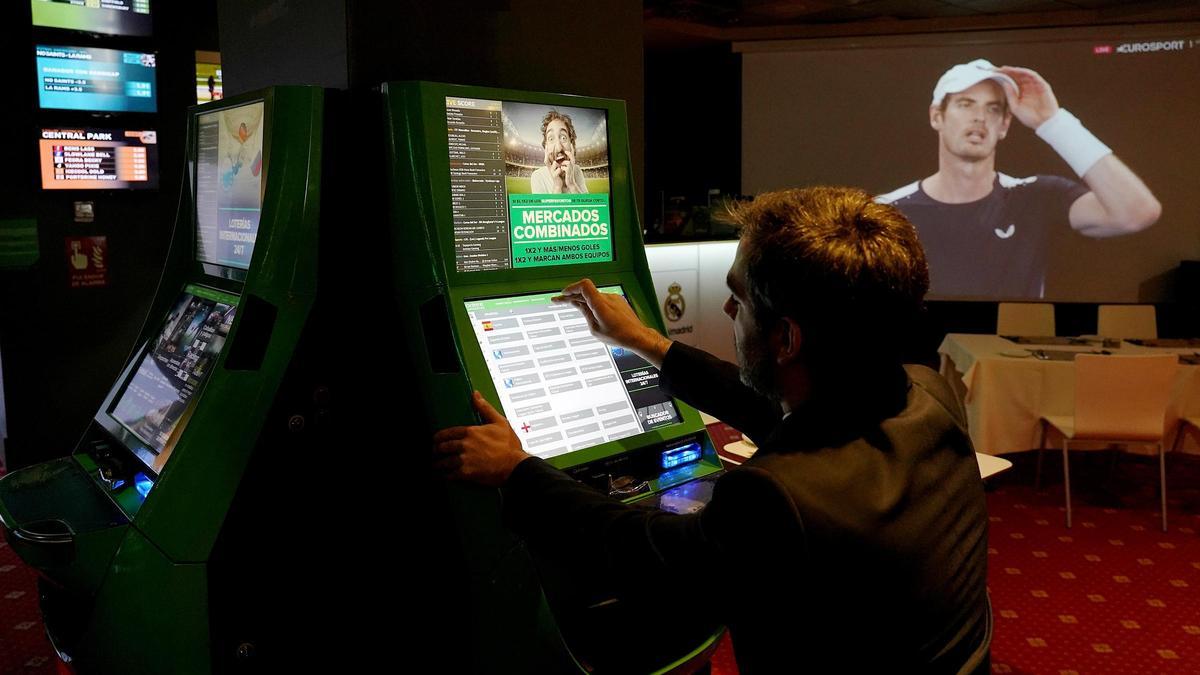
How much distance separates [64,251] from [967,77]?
6.13 metres

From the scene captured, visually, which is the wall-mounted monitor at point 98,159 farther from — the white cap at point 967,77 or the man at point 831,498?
the white cap at point 967,77

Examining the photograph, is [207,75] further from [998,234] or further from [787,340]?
[998,234]

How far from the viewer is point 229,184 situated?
1731mm

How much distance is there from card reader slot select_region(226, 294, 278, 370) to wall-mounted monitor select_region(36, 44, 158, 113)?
12.8 ft

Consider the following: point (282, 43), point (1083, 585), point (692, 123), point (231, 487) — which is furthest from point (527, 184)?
point (692, 123)

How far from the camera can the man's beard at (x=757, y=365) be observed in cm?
112

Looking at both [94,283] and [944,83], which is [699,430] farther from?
[944,83]

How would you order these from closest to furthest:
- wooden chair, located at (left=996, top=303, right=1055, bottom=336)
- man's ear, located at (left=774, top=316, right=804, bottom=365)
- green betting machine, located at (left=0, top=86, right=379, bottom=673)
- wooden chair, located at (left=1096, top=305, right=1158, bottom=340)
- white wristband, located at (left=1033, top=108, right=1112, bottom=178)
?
man's ear, located at (left=774, top=316, right=804, bottom=365)
green betting machine, located at (left=0, top=86, right=379, bottom=673)
wooden chair, located at (left=1096, top=305, right=1158, bottom=340)
wooden chair, located at (left=996, top=303, right=1055, bottom=336)
white wristband, located at (left=1033, top=108, right=1112, bottom=178)

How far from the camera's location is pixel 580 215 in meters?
1.83

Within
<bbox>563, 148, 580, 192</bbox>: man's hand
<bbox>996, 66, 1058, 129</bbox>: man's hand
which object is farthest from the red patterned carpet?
<bbox>996, 66, 1058, 129</bbox>: man's hand

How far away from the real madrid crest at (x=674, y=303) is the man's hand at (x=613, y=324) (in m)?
4.20

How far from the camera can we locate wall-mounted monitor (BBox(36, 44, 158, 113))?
450cm

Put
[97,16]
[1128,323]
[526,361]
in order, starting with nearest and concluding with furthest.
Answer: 1. [526,361]
2. [97,16]
3. [1128,323]

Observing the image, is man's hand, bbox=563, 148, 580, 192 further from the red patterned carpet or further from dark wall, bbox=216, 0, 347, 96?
the red patterned carpet
